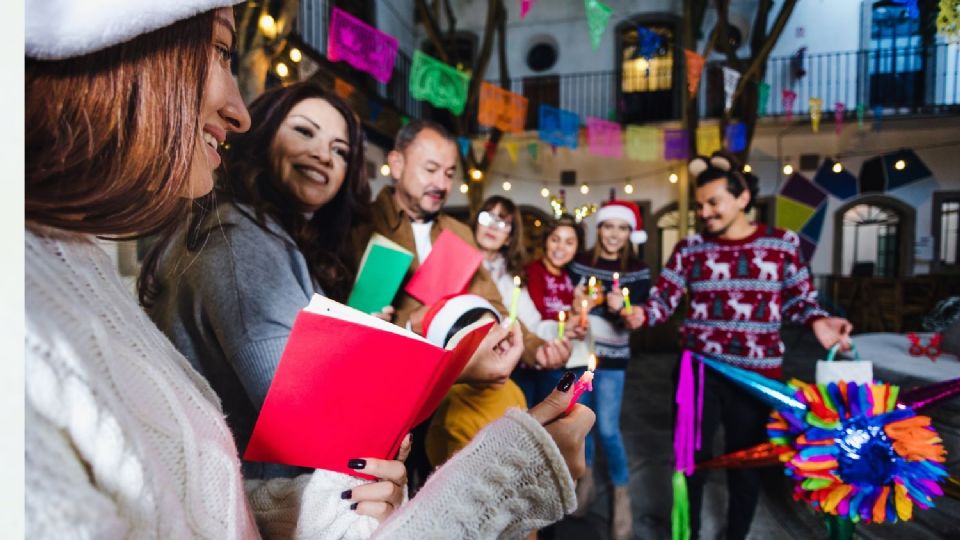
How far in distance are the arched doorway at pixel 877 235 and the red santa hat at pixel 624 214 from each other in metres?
1.43

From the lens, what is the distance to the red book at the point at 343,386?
1.52 feet

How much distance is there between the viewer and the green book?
0.76 m

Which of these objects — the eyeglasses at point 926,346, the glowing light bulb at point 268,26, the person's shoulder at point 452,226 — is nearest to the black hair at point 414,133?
the person's shoulder at point 452,226

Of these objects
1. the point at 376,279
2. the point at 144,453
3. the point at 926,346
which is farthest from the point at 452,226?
the point at 926,346

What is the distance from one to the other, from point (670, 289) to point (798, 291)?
16.6 inches

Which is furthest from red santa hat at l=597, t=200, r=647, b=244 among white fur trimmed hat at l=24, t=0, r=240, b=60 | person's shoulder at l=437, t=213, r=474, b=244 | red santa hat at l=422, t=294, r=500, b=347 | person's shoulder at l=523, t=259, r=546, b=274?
white fur trimmed hat at l=24, t=0, r=240, b=60

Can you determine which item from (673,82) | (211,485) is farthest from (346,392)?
(673,82)

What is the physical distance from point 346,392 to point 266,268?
8.6 inches

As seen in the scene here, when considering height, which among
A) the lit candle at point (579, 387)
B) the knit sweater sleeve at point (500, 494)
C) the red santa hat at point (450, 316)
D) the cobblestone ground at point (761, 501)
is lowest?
the cobblestone ground at point (761, 501)

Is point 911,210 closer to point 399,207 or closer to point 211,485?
point 399,207

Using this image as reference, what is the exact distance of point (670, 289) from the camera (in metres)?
1.80

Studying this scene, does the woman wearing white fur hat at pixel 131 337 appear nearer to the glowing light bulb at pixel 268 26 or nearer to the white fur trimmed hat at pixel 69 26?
the white fur trimmed hat at pixel 69 26

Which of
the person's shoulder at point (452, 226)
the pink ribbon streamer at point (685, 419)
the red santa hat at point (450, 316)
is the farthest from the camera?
the pink ribbon streamer at point (685, 419)

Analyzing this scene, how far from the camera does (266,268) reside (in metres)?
0.59
